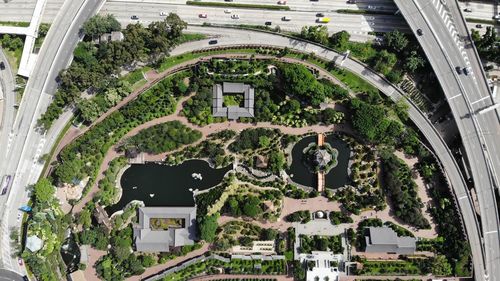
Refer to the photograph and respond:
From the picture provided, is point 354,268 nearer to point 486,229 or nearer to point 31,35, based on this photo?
point 486,229

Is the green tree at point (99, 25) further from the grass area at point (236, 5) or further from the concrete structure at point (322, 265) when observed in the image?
the concrete structure at point (322, 265)

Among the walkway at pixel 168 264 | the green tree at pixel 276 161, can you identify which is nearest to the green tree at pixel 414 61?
the green tree at pixel 276 161

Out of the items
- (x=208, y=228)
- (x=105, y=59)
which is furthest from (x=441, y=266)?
(x=105, y=59)

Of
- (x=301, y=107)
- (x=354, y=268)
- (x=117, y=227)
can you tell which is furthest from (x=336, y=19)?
(x=117, y=227)

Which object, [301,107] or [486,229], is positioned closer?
[486,229]

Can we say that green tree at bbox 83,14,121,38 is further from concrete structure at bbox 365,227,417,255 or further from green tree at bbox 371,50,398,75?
concrete structure at bbox 365,227,417,255

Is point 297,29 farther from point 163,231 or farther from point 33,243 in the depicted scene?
point 33,243

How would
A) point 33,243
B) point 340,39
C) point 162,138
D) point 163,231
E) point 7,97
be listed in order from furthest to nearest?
1. point 7,97
2. point 162,138
3. point 163,231
4. point 340,39
5. point 33,243
